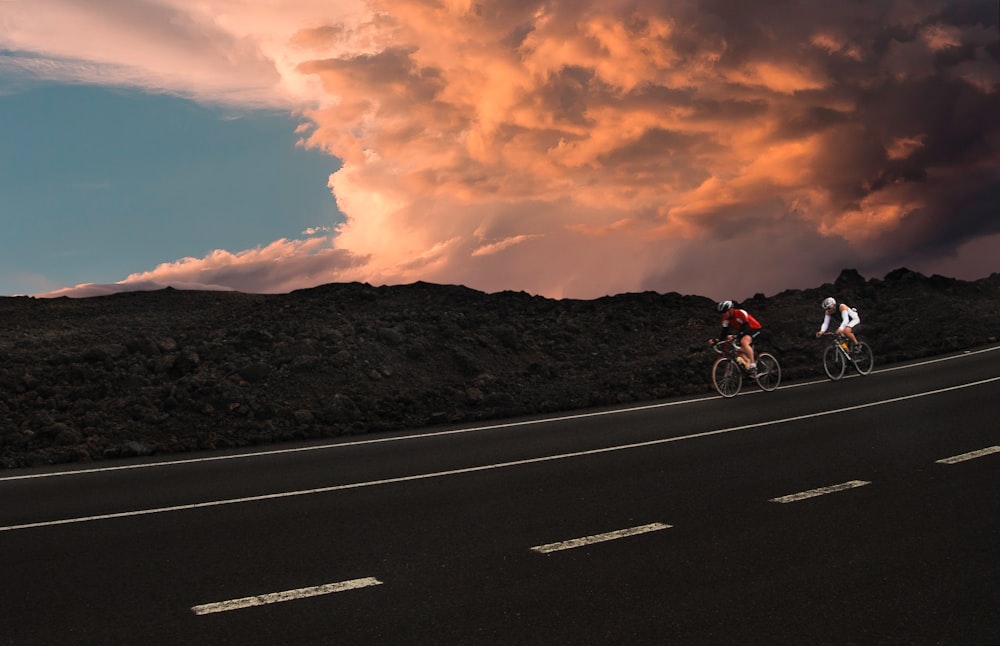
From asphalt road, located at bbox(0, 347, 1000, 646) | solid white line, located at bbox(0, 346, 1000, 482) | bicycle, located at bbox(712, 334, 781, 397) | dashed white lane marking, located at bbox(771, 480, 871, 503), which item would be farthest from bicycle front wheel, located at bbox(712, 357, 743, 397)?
dashed white lane marking, located at bbox(771, 480, 871, 503)

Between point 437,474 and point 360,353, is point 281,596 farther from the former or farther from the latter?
point 360,353

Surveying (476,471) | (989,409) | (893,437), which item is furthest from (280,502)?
(989,409)

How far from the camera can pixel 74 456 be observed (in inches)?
595

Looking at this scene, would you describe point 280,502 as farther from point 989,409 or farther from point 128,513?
point 989,409

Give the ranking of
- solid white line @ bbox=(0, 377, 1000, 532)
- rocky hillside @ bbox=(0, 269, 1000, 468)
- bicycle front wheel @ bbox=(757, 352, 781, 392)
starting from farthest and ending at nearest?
bicycle front wheel @ bbox=(757, 352, 781, 392) < rocky hillside @ bbox=(0, 269, 1000, 468) < solid white line @ bbox=(0, 377, 1000, 532)

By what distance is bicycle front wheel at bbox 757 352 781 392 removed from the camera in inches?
759

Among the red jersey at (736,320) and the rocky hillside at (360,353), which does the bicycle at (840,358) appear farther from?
the red jersey at (736,320)

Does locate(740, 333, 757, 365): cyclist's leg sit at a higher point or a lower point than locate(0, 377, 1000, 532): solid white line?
higher

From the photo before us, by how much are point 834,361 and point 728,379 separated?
3668 millimetres

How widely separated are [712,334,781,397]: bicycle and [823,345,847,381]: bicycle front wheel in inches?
83.0

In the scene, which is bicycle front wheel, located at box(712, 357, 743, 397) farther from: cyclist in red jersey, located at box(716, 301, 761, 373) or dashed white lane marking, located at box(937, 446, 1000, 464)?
dashed white lane marking, located at box(937, 446, 1000, 464)

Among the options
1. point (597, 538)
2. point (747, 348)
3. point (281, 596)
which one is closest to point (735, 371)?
point (747, 348)

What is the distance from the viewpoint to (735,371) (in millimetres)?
18797

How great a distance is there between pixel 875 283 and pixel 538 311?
15246mm
